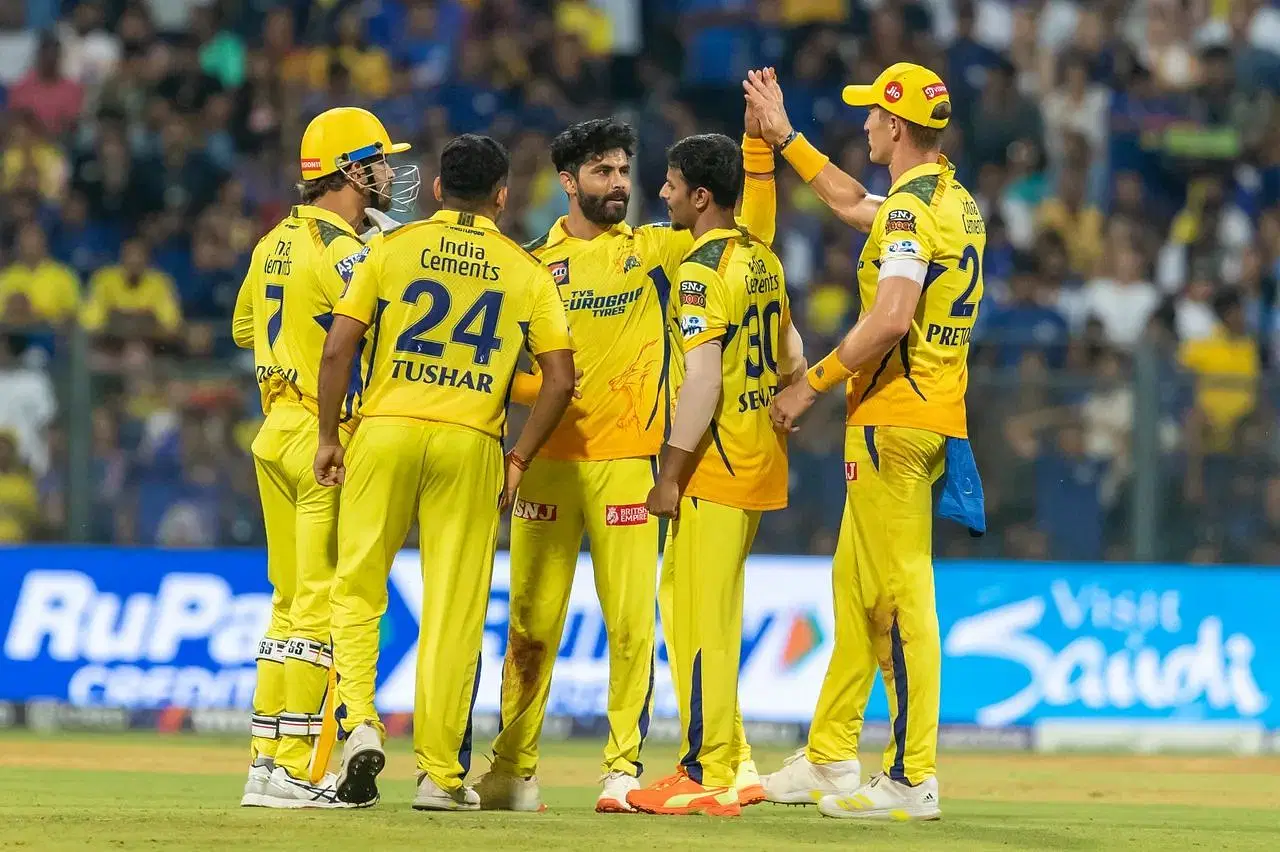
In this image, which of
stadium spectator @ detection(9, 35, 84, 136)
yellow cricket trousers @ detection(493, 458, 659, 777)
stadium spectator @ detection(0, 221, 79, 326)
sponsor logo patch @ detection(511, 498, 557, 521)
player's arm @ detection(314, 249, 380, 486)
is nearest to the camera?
player's arm @ detection(314, 249, 380, 486)

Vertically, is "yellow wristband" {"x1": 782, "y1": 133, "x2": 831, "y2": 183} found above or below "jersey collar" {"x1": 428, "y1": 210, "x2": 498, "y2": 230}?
above

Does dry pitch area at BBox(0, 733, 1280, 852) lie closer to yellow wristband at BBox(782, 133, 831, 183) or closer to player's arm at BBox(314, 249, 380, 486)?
player's arm at BBox(314, 249, 380, 486)

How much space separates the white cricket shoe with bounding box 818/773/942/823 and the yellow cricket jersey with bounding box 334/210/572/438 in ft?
7.15

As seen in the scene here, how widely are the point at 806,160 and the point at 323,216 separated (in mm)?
2203

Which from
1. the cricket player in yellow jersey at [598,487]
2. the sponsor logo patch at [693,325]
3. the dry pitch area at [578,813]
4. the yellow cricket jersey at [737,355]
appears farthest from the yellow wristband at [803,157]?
the dry pitch area at [578,813]

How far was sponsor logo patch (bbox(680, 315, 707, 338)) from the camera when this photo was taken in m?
8.87

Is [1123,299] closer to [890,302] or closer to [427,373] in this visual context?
[890,302]

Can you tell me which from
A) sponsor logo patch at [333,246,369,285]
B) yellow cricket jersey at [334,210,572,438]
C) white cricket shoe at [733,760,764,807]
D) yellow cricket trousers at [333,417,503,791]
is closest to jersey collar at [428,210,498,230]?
yellow cricket jersey at [334,210,572,438]

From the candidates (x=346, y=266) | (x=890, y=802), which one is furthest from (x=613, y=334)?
(x=890, y=802)

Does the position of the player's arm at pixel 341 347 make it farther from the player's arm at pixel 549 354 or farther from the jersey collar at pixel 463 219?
the player's arm at pixel 549 354

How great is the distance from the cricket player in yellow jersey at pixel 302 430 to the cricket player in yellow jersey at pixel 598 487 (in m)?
0.82

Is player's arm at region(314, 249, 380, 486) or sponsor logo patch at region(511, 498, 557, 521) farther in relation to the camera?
sponsor logo patch at region(511, 498, 557, 521)

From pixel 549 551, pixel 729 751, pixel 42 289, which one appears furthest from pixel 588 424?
pixel 42 289

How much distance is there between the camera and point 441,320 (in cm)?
864
